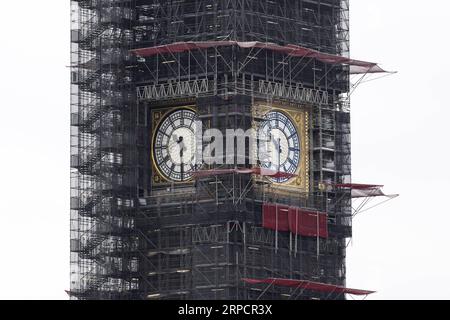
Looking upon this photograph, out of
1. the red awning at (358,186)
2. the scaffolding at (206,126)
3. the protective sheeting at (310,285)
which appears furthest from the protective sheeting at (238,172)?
the protective sheeting at (310,285)

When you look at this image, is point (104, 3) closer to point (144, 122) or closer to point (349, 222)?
point (144, 122)

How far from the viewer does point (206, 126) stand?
18888 cm

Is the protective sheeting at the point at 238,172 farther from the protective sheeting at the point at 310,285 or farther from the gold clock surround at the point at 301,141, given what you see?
the protective sheeting at the point at 310,285

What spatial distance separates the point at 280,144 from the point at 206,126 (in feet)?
15.9

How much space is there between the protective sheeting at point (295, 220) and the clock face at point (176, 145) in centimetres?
529

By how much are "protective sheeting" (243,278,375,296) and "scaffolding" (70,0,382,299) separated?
513mm

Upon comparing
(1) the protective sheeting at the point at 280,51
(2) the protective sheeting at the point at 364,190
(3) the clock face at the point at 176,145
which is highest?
(1) the protective sheeting at the point at 280,51

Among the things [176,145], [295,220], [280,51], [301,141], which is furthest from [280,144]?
[176,145]

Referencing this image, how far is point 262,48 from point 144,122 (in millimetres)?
8725

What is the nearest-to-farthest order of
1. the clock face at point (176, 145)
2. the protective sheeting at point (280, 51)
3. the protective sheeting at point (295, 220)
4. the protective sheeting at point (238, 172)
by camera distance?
the protective sheeting at point (238, 172) → the protective sheeting at point (280, 51) → the protective sheeting at point (295, 220) → the clock face at point (176, 145)

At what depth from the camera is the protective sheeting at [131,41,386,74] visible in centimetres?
18762

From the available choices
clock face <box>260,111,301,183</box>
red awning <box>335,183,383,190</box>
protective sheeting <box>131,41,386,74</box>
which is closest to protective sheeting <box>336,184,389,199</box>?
Result: red awning <box>335,183,383,190</box>

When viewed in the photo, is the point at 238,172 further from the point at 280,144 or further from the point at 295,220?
the point at 295,220

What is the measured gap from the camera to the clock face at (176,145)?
19000cm
